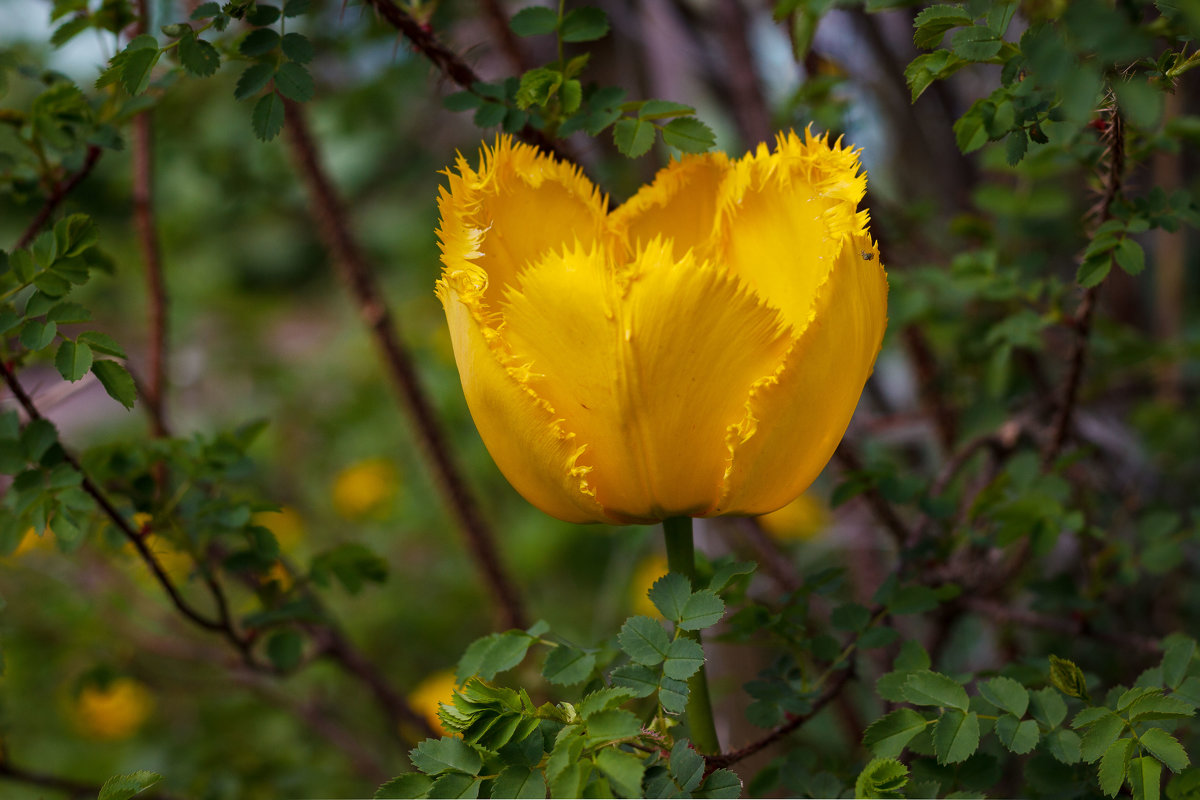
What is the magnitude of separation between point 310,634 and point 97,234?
19.7 inches

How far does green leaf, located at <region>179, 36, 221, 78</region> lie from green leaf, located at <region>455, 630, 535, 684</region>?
1.23ft

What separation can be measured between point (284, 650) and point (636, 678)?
431 mm

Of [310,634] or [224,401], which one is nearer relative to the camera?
[310,634]

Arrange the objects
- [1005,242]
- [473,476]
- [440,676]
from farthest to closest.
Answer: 1. [473,476]
2. [440,676]
3. [1005,242]

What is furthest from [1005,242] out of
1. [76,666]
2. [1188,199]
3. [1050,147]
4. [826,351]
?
[76,666]

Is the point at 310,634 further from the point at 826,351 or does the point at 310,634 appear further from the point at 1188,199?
the point at 1188,199

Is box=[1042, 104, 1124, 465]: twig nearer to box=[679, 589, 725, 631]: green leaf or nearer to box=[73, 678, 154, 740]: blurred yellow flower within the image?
box=[679, 589, 725, 631]: green leaf

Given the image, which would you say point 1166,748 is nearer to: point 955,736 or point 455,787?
point 955,736

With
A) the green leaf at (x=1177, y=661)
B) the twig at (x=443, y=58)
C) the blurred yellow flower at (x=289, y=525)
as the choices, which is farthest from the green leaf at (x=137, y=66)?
the blurred yellow flower at (x=289, y=525)

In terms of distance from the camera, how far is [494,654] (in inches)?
22.0

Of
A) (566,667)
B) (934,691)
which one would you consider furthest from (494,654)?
(934,691)

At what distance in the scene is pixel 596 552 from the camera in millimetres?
2113

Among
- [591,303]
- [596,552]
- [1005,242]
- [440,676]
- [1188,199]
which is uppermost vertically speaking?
[591,303]

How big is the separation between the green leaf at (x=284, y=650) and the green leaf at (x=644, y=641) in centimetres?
41
